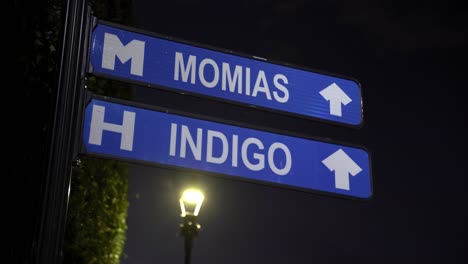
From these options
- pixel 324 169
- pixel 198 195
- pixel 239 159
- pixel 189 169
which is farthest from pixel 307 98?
pixel 198 195

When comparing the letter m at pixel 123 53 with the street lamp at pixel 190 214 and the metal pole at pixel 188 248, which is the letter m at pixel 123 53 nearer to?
the street lamp at pixel 190 214

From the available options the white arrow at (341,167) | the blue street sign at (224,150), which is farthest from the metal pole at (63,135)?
the white arrow at (341,167)

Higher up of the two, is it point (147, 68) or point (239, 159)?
point (147, 68)

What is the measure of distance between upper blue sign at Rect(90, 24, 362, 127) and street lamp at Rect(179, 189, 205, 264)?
806 centimetres

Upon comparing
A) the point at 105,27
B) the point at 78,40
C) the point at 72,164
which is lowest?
the point at 72,164

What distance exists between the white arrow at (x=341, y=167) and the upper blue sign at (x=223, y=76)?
28cm

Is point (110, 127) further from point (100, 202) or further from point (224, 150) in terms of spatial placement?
point (100, 202)

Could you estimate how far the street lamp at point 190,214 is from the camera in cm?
1266

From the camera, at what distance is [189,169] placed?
399 cm

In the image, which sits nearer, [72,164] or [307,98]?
[72,164]

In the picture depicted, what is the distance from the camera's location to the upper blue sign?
408 cm

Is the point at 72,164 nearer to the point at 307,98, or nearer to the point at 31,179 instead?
the point at 31,179

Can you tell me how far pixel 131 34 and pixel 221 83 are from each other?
0.67 metres

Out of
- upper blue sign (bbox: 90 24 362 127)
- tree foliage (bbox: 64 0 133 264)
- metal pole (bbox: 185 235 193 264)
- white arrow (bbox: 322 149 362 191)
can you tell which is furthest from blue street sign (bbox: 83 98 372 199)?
metal pole (bbox: 185 235 193 264)
